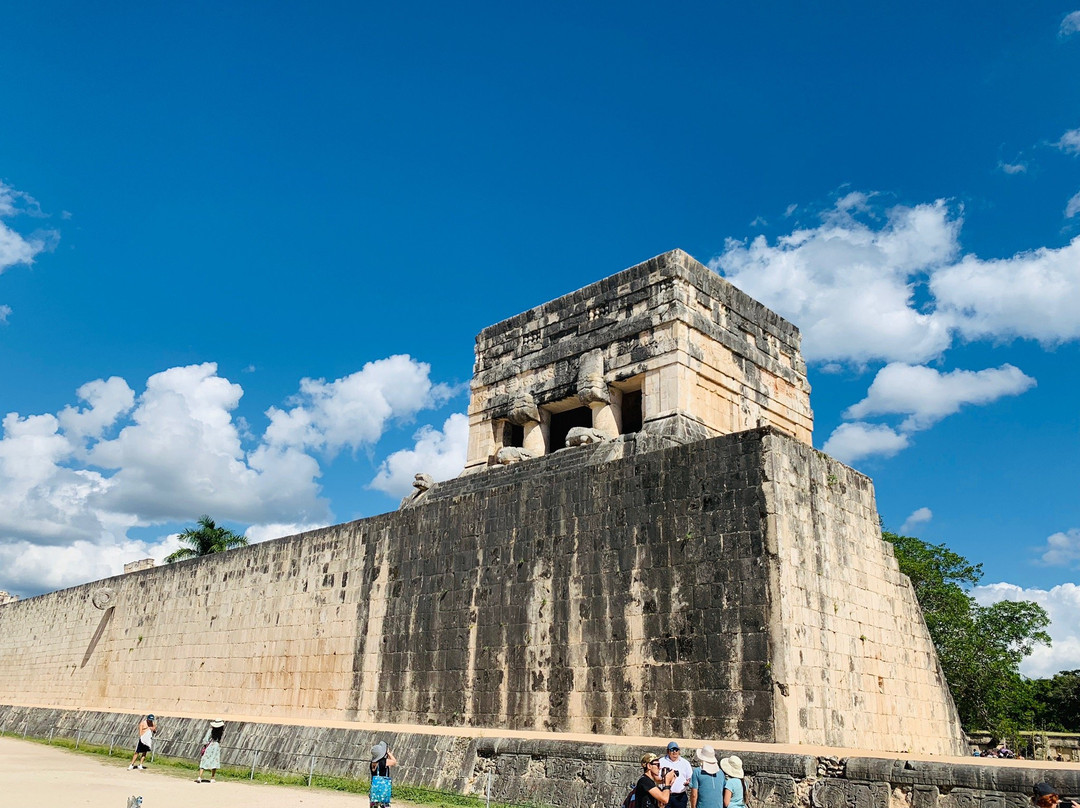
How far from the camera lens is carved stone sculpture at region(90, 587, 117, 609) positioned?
22.8 m

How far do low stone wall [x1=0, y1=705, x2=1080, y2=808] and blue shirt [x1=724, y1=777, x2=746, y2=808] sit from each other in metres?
0.92

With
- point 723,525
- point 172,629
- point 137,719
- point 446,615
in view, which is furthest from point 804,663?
point 172,629

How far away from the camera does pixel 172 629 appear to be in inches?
782

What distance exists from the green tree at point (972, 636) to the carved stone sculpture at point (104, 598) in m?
20.2

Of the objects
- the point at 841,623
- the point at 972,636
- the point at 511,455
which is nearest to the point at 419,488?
the point at 511,455

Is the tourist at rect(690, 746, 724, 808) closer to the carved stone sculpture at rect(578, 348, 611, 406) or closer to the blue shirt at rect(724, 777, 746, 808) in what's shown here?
the blue shirt at rect(724, 777, 746, 808)

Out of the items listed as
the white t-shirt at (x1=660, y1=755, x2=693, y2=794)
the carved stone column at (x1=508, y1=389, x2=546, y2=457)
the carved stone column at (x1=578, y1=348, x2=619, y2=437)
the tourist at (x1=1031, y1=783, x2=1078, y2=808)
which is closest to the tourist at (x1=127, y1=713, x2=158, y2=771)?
the carved stone column at (x1=508, y1=389, x2=546, y2=457)

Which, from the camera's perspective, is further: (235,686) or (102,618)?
(102,618)

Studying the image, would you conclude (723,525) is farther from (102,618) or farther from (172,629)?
(102,618)

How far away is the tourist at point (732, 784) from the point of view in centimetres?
618

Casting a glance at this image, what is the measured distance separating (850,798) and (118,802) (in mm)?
6875

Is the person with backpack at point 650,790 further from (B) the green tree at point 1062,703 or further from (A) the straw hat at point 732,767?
(B) the green tree at point 1062,703

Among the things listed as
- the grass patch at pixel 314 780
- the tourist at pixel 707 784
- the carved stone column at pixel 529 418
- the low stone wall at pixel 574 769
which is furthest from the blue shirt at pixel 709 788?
the carved stone column at pixel 529 418

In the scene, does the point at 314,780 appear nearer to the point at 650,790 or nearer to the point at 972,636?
the point at 650,790
